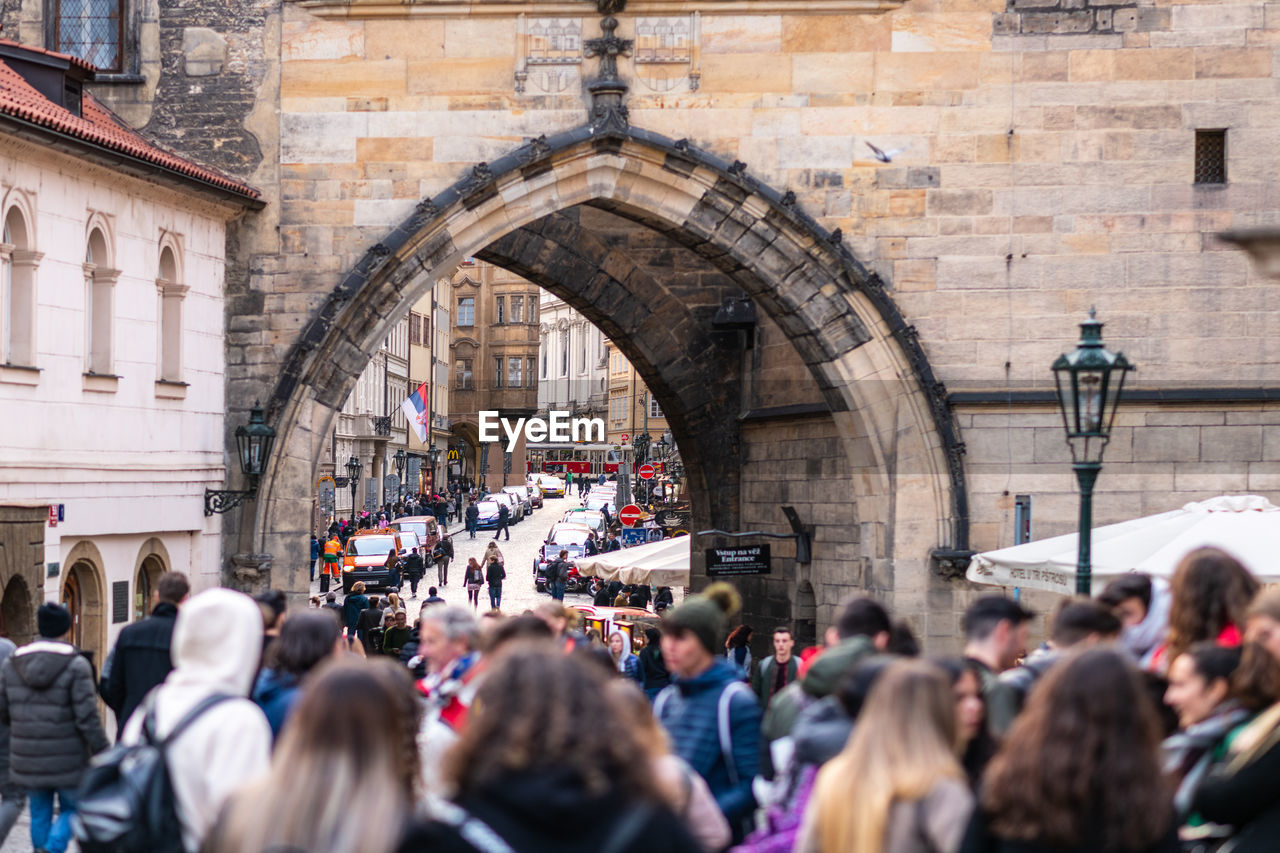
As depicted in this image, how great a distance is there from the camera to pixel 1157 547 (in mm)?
10289

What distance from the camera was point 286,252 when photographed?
1603 cm

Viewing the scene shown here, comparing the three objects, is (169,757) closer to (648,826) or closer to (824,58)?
(648,826)

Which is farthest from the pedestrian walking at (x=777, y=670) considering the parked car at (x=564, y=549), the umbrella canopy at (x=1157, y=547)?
the parked car at (x=564, y=549)

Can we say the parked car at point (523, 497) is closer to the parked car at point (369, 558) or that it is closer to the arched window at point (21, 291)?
the parked car at point (369, 558)

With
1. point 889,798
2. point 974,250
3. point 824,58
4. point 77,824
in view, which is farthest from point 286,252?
point 889,798

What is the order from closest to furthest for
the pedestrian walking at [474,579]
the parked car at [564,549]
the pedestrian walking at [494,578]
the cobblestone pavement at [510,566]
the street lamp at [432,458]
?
the pedestrian walking at [494,578]
the pedestrian walking at [474,579]
the cobblestone pavement at [510,566]
the parked car at [564,549]
the street lamp at [432,458]

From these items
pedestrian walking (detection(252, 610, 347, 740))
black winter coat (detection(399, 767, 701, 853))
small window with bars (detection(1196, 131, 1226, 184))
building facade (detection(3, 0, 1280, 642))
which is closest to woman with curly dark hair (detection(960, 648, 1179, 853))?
black winter coat (detection(399, 767, 701, 853))

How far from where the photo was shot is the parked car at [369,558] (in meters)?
33.0

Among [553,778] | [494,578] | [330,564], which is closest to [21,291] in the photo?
[553,778]

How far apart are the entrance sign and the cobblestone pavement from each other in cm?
479

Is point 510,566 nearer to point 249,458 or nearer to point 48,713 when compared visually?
point 249,458

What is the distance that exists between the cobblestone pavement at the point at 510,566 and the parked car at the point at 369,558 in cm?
72

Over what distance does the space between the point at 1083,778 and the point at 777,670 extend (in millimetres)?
6584

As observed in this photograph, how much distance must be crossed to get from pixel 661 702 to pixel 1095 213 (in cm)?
1083
